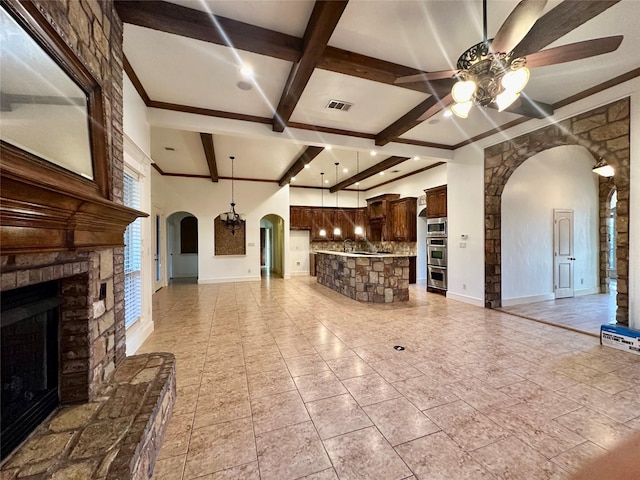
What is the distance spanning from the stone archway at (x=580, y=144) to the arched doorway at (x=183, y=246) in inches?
351

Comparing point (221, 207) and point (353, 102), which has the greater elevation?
point (353, 102)

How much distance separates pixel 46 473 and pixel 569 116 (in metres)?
6.13

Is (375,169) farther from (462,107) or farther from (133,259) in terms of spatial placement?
(133,259)

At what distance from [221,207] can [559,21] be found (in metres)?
7.74

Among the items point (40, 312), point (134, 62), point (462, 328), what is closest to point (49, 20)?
point (40, 312)

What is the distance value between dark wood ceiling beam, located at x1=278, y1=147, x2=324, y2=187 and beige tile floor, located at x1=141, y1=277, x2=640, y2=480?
3405 mm

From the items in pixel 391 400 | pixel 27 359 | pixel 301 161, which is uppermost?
pixel 301 161

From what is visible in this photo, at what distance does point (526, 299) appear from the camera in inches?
211

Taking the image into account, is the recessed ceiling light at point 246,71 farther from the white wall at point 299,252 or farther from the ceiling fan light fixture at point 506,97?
the white wall at point 299,252

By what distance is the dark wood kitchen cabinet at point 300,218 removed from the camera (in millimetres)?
9453

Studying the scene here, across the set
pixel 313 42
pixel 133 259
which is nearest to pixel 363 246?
pixel 133 259

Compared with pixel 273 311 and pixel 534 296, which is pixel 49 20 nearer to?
pixel 273 311

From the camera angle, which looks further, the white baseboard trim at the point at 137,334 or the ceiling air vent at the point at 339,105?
the ceiling air vent at the point at 339,105

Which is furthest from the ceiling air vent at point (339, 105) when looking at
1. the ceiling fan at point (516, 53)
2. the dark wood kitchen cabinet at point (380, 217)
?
the dark wood kitchen cabinet at point (380, 217)
